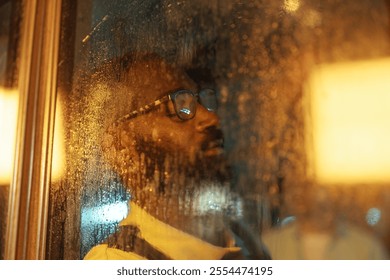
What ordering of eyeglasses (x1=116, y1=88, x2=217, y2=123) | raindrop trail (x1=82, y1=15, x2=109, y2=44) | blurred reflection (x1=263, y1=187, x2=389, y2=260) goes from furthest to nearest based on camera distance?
1. raindrop trail (x1=82, y1=15, x2=109, y2=44)
2. eyeglasses (x1=116, y1=88, x2=217, y2=123)
3. blurred reflection (x1=263, y1=187, x2=389, y2=260)

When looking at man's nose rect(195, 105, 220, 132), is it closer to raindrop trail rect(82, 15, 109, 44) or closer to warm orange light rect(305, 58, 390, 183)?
warm orange light rect(305, 58, 390, 183)

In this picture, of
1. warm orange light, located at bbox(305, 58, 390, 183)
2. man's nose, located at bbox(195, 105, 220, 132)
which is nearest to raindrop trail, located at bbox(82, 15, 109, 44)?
man's nose, located at bbox(195, 105, 220, 132)

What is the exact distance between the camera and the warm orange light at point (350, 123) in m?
0.51

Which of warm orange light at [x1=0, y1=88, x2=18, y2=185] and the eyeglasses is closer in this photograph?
the eyeglasses

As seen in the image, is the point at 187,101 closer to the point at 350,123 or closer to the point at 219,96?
the point at 219,96

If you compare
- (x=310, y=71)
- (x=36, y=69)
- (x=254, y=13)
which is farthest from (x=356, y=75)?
(x=36, y=69)

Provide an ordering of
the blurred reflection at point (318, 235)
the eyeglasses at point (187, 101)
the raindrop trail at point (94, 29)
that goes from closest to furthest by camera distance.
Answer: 1. the blurred reflection at point (318, 235)
2. the eyeglasses at point (187, 101)
3. the raindrop trail at point (94, 29)

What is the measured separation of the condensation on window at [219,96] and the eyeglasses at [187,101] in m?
0.01

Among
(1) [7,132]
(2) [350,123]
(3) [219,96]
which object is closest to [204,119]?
(3) [219,96]

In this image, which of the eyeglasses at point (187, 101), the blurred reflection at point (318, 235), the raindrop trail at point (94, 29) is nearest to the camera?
the blurred reflection at point (318, 235)

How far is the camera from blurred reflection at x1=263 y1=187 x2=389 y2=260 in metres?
0.50

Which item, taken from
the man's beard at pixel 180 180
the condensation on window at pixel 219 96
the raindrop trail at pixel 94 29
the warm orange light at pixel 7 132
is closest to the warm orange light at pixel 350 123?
the condensation on window at pixel 219 96

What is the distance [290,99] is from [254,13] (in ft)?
0.46

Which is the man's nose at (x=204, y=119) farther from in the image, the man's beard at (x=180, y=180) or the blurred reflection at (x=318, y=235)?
the blurred reflection at (x=318, y=235)
